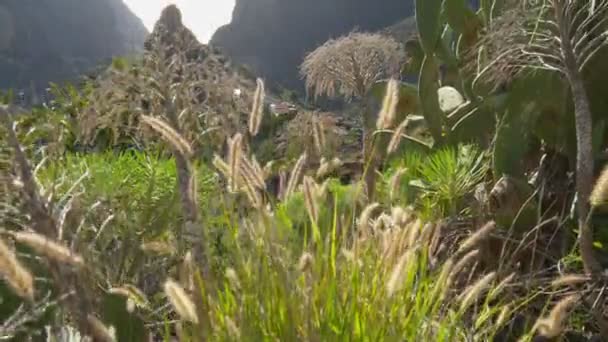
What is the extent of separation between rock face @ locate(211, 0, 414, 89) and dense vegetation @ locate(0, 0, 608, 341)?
165 feet

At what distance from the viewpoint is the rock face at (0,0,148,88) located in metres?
53.6

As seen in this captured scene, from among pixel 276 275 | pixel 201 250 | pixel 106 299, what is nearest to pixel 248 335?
pixel 276 275

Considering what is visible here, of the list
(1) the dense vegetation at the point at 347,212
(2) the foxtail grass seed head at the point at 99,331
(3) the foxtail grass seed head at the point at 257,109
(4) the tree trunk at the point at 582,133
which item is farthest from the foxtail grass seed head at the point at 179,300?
(4) the tree trunk at the point at 582,133

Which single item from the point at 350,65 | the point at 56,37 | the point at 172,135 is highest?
the point at 56,37

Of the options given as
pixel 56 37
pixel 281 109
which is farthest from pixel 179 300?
pixel 56 37

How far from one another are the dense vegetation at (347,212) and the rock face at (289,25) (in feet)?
165

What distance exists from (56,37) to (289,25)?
24196 millimetres

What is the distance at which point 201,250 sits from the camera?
5.86 ft

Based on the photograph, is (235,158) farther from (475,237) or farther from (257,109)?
(475,237)

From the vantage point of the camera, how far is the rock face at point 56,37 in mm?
53600

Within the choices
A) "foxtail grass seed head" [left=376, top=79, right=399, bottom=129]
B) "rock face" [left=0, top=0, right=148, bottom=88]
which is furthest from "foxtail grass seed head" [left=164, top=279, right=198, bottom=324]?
"rock face" [left=0, top=0, right=148, bottom=88]

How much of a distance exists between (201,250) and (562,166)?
1842 millimetres

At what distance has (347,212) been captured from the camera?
3.23 m

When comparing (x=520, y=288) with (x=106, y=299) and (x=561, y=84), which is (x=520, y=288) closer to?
(x=561, y=84)
